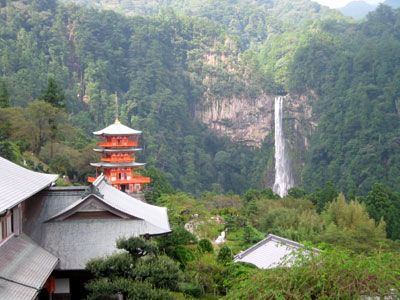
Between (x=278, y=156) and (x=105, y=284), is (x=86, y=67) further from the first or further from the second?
(x=105, y=284)

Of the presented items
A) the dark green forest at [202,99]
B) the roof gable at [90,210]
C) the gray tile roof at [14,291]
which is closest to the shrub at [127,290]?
the gray tile roof at [14,291]

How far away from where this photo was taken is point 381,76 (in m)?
79.2

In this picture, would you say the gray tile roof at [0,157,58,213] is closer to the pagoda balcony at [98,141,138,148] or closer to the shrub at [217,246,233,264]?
the shrub at [217,246,233,264]

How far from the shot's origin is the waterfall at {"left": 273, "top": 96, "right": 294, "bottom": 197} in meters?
79.1

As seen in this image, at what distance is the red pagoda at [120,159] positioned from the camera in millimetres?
36969

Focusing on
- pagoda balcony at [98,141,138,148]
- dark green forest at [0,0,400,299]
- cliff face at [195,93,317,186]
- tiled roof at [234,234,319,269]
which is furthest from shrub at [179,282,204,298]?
cliff face at [195,93,317,186]

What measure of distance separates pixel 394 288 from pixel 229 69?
84123 mm

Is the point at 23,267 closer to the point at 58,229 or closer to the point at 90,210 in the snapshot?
the point at 58,229

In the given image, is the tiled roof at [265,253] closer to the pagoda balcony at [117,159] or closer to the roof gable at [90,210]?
the roof gable at [90,210]

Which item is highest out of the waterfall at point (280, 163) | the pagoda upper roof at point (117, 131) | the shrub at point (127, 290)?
the pagoda upper roof at point (117, 131)

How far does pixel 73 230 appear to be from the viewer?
13.1 m

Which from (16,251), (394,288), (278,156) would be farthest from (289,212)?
(278,156)

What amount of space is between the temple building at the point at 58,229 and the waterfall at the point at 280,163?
6521 centimetres

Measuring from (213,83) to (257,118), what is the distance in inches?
339
